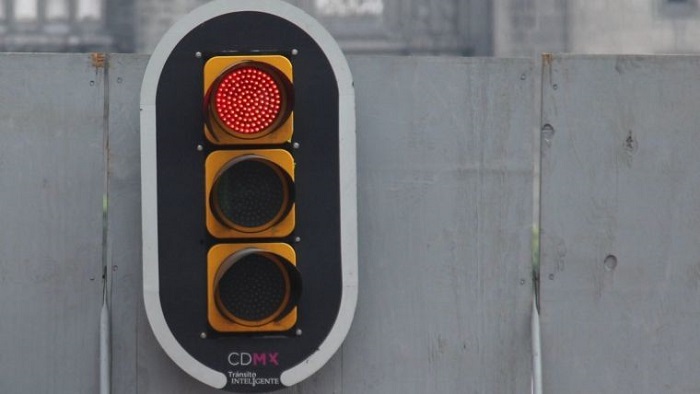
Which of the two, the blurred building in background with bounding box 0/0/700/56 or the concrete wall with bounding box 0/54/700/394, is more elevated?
the blurred building in background with bounding box 0/0/700/56

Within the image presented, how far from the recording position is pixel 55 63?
13.1ft

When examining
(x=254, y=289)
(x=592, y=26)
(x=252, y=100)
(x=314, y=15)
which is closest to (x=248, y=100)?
(x=252, y=100)

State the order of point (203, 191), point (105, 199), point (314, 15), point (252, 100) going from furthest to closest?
point (314, 15), point (105, 199), point (203, 191), point (252, 100)

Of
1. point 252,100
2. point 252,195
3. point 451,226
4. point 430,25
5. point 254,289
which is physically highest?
point 430,25

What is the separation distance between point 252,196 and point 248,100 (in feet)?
0.87

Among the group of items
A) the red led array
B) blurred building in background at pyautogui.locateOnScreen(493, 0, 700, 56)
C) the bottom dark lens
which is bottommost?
the bottom dark lens

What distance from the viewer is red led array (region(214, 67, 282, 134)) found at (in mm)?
3678

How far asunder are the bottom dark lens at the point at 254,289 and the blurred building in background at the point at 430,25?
6.01 feet

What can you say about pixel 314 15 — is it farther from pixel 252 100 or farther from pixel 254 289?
pixel 254 289

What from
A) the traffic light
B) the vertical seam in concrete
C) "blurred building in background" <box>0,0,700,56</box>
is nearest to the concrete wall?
the vertical seam in concrete

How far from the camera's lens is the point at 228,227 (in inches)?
146

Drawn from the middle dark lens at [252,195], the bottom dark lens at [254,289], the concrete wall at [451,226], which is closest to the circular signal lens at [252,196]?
the middle dark lens at [252,195]

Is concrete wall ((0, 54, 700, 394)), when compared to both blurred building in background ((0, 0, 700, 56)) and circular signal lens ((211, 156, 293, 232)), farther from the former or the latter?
blurred building in background ((0, 0, 700, 56))

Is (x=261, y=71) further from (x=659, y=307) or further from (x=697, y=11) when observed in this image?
(x=697, y=11)
